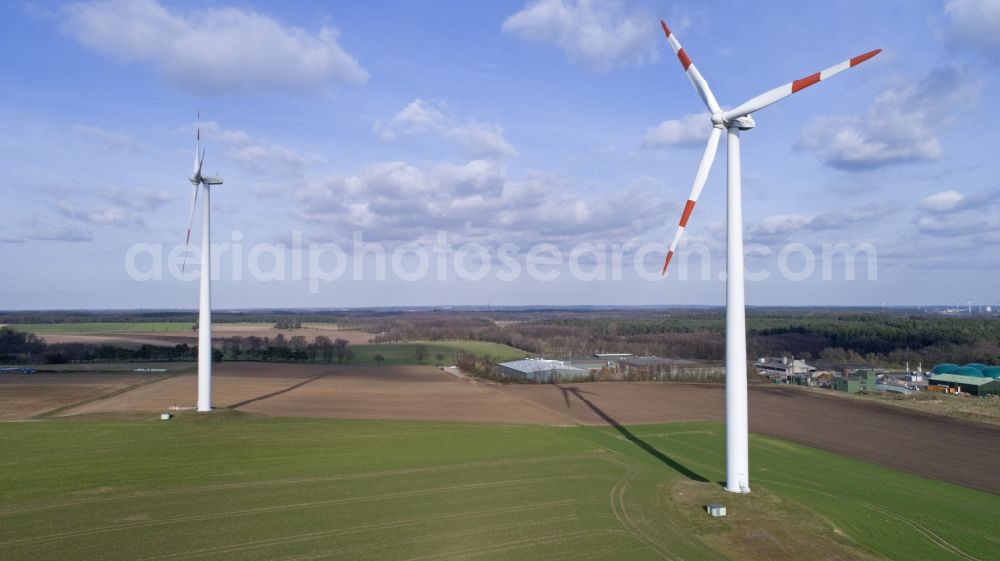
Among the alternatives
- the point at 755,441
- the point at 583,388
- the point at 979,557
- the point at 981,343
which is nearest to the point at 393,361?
the point at 583,388

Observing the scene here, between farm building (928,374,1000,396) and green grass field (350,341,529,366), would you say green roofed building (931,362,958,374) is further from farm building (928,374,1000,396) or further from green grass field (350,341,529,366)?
green grass field (350,341,529,366)

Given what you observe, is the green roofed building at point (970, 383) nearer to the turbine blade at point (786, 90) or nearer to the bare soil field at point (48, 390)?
the turbine blade at point (786, 90)

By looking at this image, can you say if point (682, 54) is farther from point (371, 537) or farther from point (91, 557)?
point (91, 557)

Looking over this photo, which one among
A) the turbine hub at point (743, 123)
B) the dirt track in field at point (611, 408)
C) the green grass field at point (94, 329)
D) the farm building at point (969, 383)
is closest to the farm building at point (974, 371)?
the farm building at point (969, 383)

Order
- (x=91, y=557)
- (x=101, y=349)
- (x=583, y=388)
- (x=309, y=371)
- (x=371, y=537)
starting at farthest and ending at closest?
1. (x=101, y=349)
2. (x=309, y=371)
3. (x=583, y=388)
4. (x=371, y=537)
5. (x=91, y=557)

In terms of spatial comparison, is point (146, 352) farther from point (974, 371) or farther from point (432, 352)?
point (974, 371)

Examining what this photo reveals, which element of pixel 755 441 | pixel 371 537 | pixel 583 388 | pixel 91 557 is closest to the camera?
pixel 91 557

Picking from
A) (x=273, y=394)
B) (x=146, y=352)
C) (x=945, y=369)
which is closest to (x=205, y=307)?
(x=273, y=394)

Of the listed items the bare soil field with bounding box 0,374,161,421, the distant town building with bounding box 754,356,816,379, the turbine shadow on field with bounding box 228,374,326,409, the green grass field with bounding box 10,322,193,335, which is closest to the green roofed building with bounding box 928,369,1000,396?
the distant town building with bounding box 754,356,816,379
